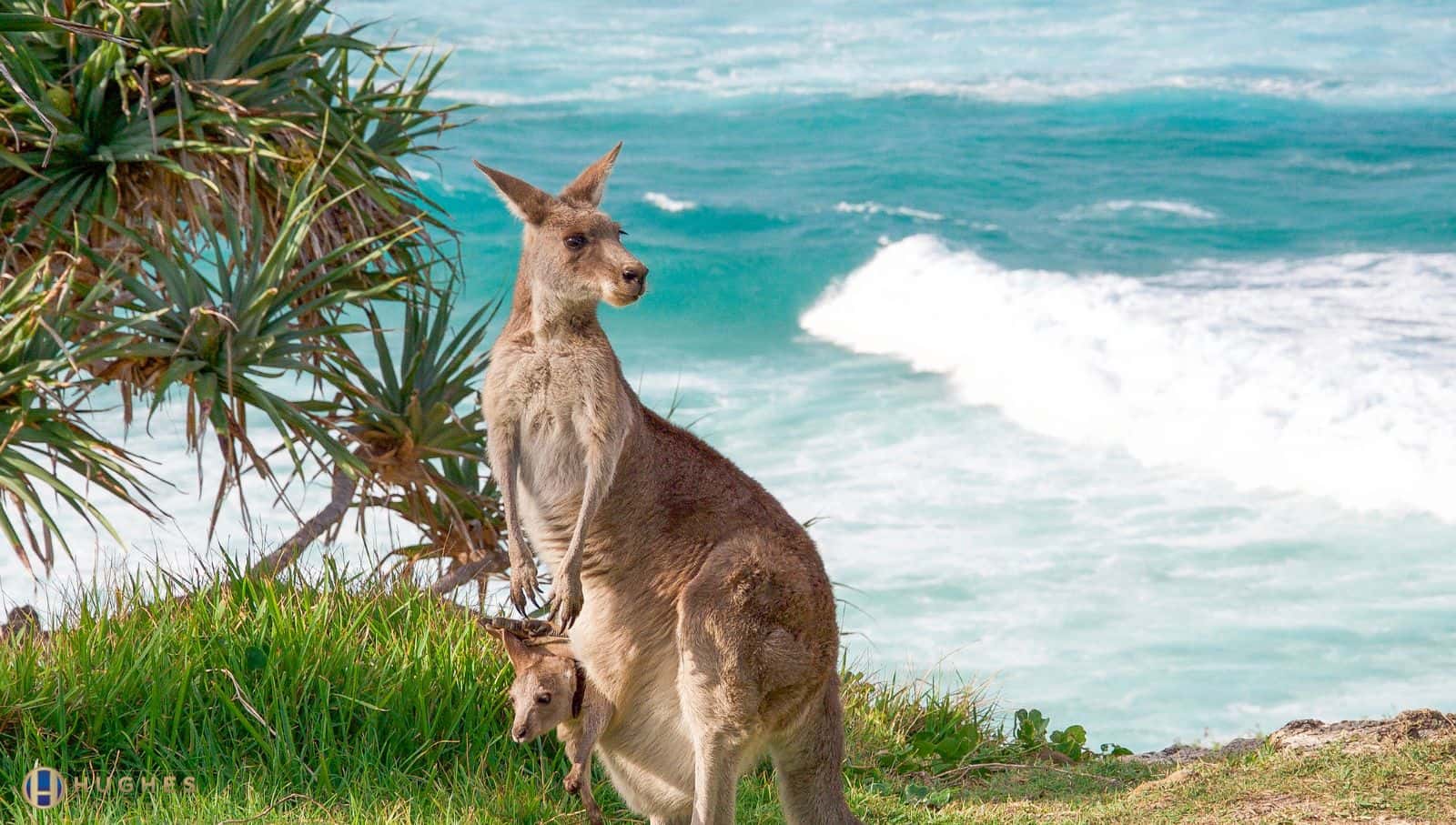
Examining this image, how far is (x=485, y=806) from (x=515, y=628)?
796 mm

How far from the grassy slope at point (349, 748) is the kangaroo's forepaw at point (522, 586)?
958 millimetres

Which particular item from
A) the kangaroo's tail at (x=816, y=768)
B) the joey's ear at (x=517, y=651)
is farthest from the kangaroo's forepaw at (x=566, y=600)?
the kangaroo's tail at (x=816, y=768)

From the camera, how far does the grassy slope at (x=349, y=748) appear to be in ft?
17.6

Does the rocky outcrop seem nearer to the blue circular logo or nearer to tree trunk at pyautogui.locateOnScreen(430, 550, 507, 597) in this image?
tree trunk at pyautogui.locateOnScreen(430, 550, 507, 597)

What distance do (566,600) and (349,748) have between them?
1.75 metres

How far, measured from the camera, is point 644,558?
15.1 ft

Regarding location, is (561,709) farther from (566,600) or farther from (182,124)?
(182,124)

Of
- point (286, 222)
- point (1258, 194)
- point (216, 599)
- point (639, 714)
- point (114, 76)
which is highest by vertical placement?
point (1258, 194)

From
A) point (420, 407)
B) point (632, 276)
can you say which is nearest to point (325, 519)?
point (420, 407)

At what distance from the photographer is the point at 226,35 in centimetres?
803

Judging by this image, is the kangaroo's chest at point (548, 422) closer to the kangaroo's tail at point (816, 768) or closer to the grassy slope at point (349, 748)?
the kangaroo's tail at point (816, 768)

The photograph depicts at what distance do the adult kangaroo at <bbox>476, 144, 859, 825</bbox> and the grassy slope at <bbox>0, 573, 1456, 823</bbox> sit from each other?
93 centimetres

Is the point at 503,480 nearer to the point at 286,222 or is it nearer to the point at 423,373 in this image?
the point at 286,222

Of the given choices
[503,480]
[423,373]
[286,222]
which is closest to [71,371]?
[286,222]
